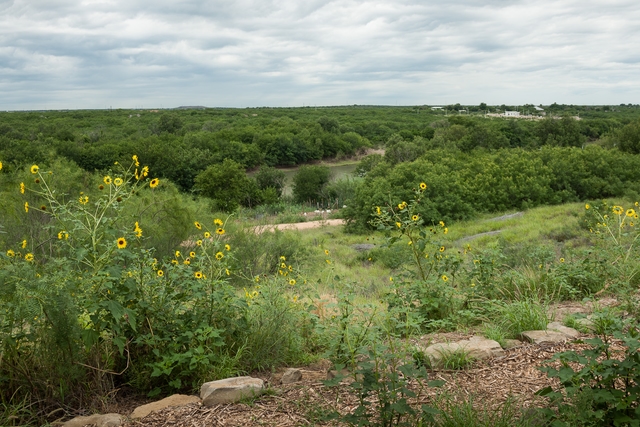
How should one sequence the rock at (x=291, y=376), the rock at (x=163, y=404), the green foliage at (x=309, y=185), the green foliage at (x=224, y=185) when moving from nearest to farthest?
1. the rock at (x=163, y=404)
2. the rock at (x=291, y=376)
3. the green foliage at (x=224, y=185)
4. the green foliage at (x=309, y=185)

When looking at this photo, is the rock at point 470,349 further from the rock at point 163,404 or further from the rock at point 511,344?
the rock at point 163,404

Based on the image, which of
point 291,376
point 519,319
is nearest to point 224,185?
point 519,319

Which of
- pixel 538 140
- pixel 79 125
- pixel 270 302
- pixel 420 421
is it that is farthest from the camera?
pixel 79 125

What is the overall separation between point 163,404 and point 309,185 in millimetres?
36789

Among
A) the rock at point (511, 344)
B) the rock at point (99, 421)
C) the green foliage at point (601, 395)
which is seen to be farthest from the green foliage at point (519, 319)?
the rock at point (99, 421)

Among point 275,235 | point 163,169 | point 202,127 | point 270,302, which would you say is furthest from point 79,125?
point 270,302

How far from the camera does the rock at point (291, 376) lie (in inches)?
132

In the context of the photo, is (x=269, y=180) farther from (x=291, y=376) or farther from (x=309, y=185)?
(x=291, y=376)

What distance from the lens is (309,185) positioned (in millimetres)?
39688

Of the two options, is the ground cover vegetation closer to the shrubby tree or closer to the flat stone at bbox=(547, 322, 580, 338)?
the flat stone at bbox=(547, 322, 580, 338)

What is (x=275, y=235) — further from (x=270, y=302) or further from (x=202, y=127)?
(x=202, y=127)

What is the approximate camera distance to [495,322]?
4.48 metres

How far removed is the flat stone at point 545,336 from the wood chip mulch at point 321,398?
0.38m

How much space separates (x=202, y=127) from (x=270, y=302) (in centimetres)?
7344
